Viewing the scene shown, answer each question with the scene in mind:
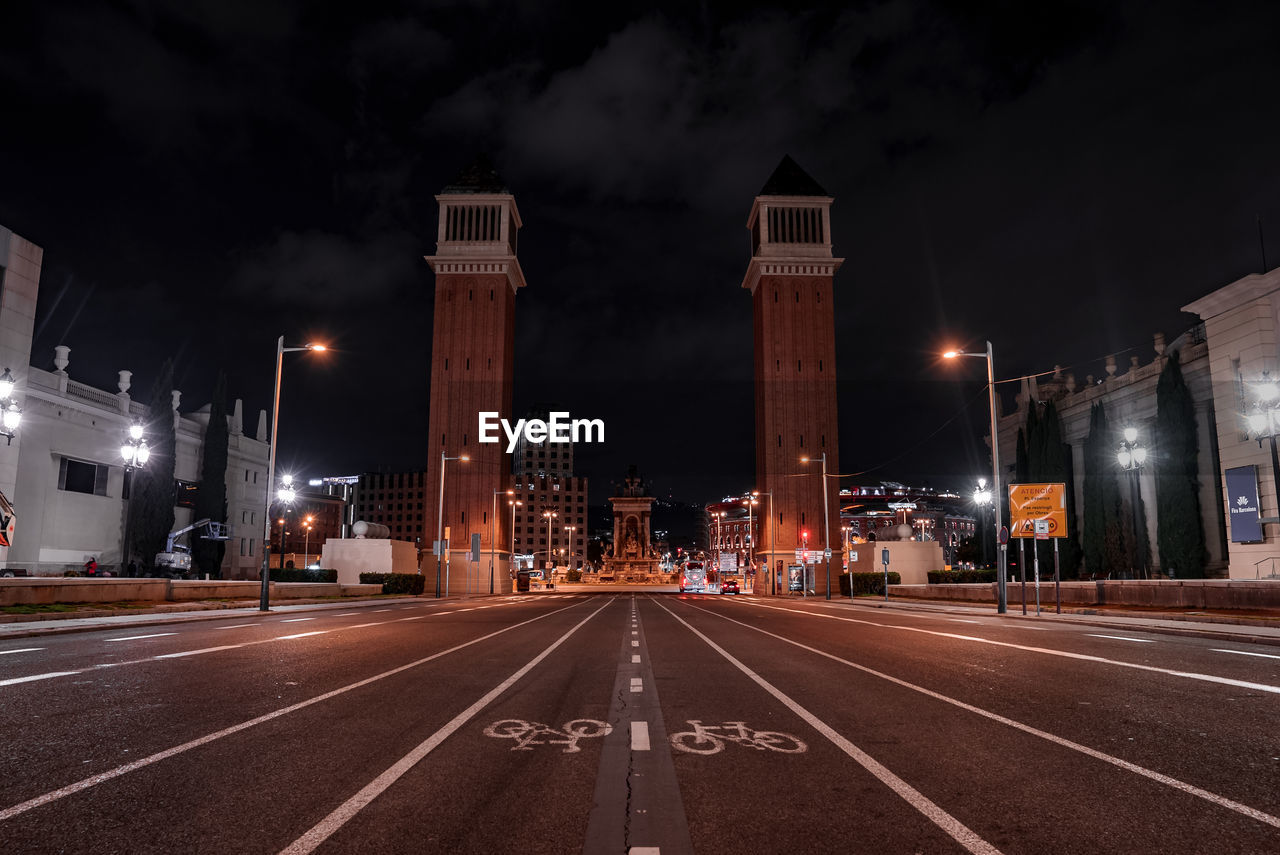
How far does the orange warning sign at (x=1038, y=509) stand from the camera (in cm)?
2672

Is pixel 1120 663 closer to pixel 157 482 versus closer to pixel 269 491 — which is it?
pixel 269 491

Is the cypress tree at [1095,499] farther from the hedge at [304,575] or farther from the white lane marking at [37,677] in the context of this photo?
the white lane marking at [37,677]

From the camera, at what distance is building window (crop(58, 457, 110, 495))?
52.8 meters

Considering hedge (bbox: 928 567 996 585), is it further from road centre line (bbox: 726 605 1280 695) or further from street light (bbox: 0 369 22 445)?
street light (bbox: 0 369 22 445)

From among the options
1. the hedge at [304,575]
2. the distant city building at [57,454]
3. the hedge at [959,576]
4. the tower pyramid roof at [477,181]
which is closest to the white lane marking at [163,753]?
the distant city building at [57,454]

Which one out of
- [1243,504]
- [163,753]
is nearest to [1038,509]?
[1243,504]

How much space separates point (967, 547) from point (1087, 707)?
86.0 meters

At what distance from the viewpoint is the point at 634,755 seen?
6004 millimetres

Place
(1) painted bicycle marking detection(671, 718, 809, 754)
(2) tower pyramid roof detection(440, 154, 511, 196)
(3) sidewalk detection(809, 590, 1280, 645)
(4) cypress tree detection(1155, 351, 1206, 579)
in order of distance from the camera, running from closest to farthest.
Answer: (1) painted bicycle marking detection(671, 718, 809, 754) → (3) sidewalk detection(809, 590, 1280, 645) → (4) cypress tree detection(1155, 351, 1206, 579) → (2) tower pyramid roof detection(440, 154, 511, 196)

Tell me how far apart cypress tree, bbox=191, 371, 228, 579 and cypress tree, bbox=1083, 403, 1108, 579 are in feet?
219

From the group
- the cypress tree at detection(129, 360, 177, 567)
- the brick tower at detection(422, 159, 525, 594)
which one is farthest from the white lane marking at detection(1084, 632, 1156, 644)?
the brick tower at detection(422, 159, 525, 594)

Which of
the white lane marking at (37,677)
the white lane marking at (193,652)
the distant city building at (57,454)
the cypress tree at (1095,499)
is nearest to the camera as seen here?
the white lane marking at (37,677)

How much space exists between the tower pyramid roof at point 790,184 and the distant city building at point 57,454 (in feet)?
205

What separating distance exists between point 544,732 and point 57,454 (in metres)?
58.3
